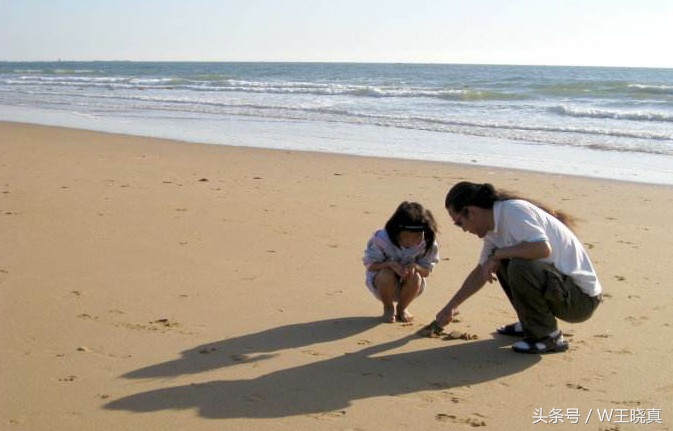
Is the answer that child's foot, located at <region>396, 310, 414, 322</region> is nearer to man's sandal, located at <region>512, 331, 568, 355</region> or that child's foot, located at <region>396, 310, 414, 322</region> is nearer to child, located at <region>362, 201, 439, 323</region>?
child, located at <region>362, 201, 439, 323</region>

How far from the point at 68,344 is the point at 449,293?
92.5 inches

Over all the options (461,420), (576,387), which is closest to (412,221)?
(576,387)

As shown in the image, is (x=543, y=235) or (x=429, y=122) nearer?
(x=543, y=235)

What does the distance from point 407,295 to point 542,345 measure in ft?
2.77

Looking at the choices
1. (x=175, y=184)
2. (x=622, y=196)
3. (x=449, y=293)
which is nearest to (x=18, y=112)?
(x=175, y=184)

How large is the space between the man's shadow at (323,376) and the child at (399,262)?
25 cm

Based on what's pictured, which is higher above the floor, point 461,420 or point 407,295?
point 407,295

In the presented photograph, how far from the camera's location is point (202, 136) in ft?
46.7

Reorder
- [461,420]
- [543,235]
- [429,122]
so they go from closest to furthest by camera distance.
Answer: [461,420] → [543,235] → [429,122]

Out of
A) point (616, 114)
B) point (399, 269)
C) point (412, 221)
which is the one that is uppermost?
point (616, 114)

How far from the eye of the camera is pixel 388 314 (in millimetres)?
4672

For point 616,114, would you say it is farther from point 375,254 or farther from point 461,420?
point 461,420

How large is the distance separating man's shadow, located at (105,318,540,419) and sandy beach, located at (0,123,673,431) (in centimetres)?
1

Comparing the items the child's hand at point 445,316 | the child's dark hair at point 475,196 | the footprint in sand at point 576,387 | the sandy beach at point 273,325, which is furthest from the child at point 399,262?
the footprint in sand at point 576,387
